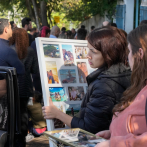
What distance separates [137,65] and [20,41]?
2413 millimetres

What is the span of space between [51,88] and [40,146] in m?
2.31

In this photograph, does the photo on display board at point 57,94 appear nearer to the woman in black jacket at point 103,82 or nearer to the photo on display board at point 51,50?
the woman in black jacket at point 103,82

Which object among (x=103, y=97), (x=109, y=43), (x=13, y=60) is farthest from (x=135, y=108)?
(x=13, y=60)

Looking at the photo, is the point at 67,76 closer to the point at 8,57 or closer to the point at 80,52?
the point at 80,52

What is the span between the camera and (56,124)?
2.11m

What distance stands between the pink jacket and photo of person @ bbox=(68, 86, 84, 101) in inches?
38.3

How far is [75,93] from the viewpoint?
2273 millimetres

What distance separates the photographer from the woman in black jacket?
5.74ft

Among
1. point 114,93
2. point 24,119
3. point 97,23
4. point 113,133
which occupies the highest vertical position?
point 97,23

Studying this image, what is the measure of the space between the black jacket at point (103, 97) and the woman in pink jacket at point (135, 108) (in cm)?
32

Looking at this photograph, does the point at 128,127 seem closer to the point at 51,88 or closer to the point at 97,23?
the point at 51,88

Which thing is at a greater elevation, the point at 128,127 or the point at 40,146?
the point at 128,127

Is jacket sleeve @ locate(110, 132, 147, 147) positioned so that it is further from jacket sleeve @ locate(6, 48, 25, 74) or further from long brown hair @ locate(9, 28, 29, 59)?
long brown hair @ locate(9, 28, 29, 59)

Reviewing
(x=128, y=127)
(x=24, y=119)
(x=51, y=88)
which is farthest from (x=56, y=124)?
(x=24, y=119)
